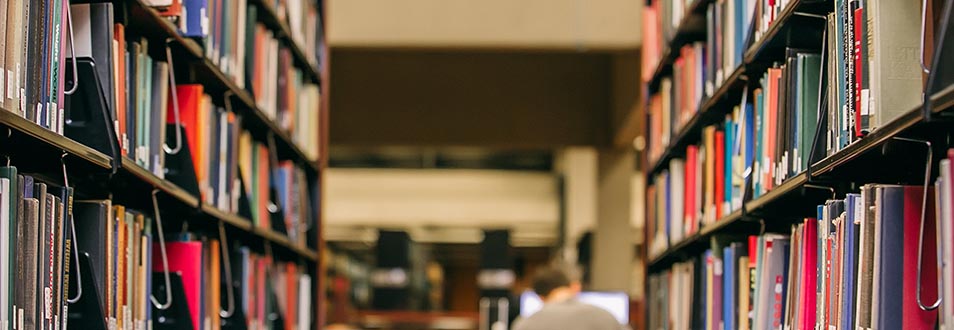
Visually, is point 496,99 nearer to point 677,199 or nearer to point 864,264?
point 677,199

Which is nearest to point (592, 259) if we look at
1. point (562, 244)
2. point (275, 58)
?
point (562, 244)

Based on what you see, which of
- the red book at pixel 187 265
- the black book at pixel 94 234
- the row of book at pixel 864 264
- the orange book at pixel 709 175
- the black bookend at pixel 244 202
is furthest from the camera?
the black bookend at pixel 244 202

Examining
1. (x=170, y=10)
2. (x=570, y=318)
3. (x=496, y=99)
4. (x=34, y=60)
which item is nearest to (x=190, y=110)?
(x=170, y=10)

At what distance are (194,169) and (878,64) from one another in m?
1.71

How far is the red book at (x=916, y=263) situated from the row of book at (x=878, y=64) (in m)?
0.13

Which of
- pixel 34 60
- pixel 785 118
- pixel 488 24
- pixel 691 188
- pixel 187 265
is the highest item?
pixel 488 24

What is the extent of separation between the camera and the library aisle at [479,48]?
6.52ft

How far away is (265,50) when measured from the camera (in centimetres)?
410

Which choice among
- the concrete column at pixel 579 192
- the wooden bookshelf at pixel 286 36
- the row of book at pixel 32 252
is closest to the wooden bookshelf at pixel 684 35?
the wooden bookshelf at pixel 286 36

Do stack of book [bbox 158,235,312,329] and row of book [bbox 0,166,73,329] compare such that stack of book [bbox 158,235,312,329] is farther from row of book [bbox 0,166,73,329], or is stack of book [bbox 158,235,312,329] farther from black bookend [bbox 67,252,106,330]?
row of book [bbox 0,166,73,329]

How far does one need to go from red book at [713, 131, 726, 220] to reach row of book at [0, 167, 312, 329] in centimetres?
134

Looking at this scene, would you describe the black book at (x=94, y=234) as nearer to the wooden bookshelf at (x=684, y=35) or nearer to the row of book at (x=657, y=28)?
the wooden bookshelf at (x=684, y=35)

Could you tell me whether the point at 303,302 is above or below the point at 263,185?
below

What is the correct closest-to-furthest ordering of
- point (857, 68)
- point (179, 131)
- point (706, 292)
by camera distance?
point (857, 68), point (179, 131), point (706, 292)
